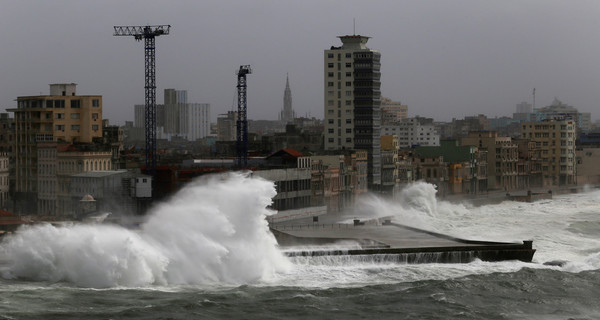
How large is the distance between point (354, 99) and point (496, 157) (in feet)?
155

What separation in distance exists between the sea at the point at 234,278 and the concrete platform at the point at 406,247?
80 cm

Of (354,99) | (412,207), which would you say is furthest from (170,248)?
(354,99)

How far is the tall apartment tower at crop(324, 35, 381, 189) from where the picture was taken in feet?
465

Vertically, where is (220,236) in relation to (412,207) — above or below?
above

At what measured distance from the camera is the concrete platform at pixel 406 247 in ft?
230

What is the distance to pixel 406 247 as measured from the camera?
71.8 meters

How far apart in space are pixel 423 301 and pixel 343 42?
3578 inches

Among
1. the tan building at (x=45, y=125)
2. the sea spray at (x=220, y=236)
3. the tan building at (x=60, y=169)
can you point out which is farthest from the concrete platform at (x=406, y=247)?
the tan building at (x=45, y=125)

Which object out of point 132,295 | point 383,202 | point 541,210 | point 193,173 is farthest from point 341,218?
point 132,295

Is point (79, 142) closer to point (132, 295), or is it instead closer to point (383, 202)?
point (383, 202)

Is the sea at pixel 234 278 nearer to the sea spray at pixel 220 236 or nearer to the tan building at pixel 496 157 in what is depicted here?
the sea spray at pixel 220 236

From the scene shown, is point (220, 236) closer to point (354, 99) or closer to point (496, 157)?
point (354, 99)

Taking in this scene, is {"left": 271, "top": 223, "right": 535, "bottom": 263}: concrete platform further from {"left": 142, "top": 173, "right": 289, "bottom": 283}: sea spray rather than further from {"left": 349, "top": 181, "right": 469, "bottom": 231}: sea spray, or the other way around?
{"left": 349, "top": 181, "right": 469, "bottom": 231}: sea spray

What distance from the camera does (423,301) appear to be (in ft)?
190
